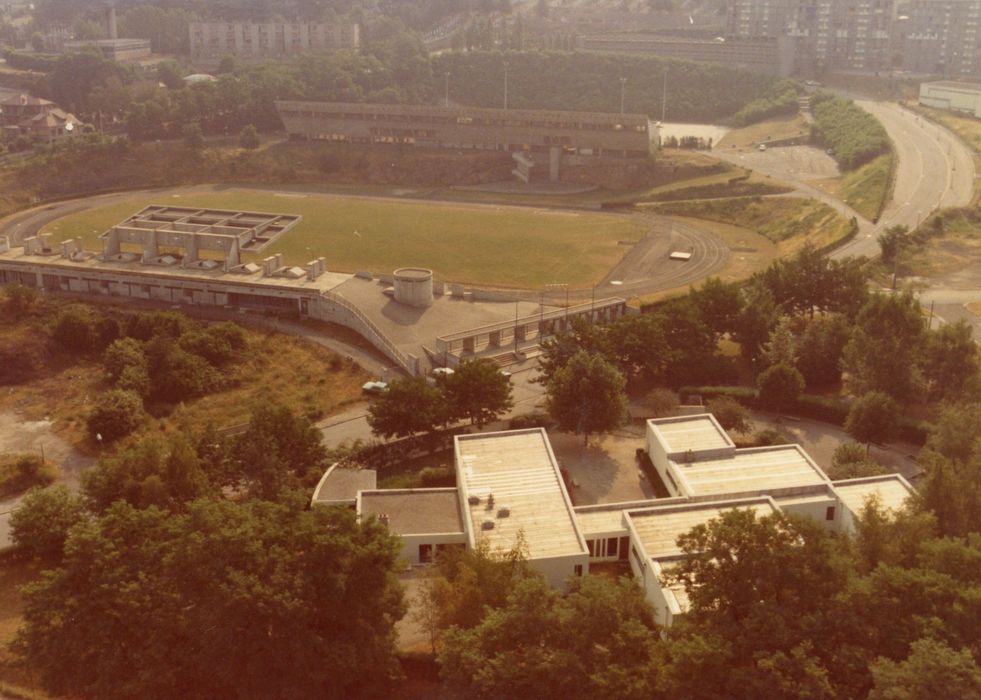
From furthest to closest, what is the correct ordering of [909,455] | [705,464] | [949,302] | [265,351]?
[949,302] → [265,351] → [909,455] → [705,464]

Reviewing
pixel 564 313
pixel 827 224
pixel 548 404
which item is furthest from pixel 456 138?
pixel 548 404

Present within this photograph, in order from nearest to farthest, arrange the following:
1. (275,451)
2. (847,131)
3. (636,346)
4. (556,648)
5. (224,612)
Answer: (556,648) < (224,612) < (275,451) < (636,346) < (847,131)

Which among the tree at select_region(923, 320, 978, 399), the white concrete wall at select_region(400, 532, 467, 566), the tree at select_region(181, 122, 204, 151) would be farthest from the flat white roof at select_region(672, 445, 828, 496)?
the tree at select_region(181, 122, 204, 151)

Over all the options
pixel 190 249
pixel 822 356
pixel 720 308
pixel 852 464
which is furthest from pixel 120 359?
pixel 852 464

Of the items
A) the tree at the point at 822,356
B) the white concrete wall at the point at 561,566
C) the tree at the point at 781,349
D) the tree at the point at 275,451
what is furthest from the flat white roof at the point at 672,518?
the tree at the point at 822,356

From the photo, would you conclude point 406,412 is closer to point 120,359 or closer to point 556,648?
point 120,359

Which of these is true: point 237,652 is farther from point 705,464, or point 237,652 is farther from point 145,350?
point 145,350
